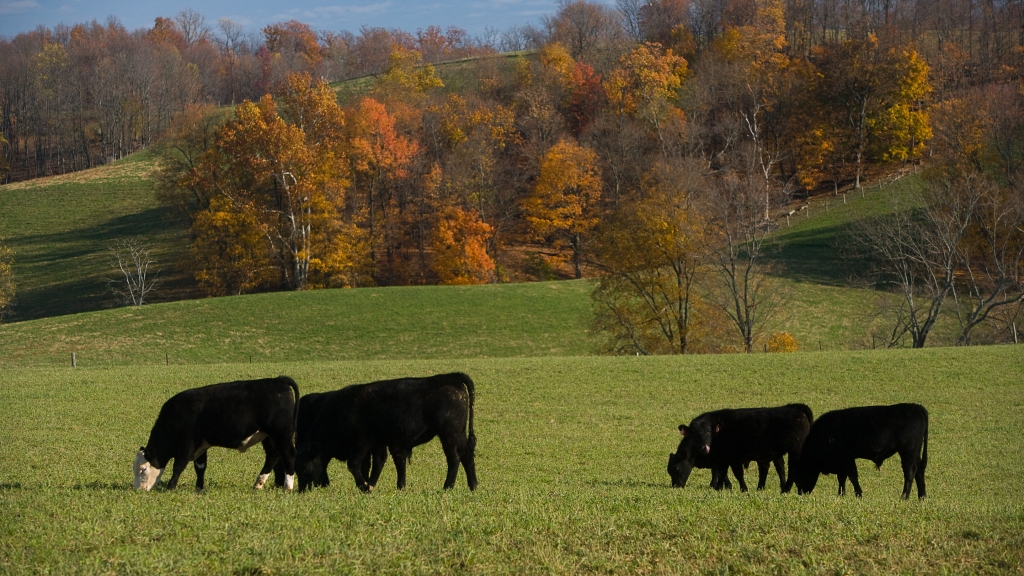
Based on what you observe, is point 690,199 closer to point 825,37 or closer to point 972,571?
point 972,571

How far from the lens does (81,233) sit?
90.2 m

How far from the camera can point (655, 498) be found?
11086 millimetres

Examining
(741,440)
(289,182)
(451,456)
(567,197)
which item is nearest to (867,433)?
(741,440)

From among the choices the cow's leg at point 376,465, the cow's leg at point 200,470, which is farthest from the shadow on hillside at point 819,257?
the cow's leg at point 200,470

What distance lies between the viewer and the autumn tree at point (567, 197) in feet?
259

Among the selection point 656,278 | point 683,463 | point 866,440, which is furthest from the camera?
point 656,278

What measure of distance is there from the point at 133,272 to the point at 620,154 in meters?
45.7

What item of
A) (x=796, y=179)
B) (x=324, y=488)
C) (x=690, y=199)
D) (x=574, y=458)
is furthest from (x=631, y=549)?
(x=796, y=179)

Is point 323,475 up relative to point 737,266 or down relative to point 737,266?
up

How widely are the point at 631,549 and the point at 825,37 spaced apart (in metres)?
113

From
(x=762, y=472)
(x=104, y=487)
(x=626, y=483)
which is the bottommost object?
(x=626, y=483)

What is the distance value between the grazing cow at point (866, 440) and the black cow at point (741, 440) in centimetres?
31

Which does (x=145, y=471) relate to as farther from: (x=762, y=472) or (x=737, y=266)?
(x=737, y=266)

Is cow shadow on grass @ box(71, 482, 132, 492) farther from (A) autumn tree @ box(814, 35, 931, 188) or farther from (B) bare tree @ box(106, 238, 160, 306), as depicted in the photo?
(A) autumn tree @ box(814, 35, 931, 188)
